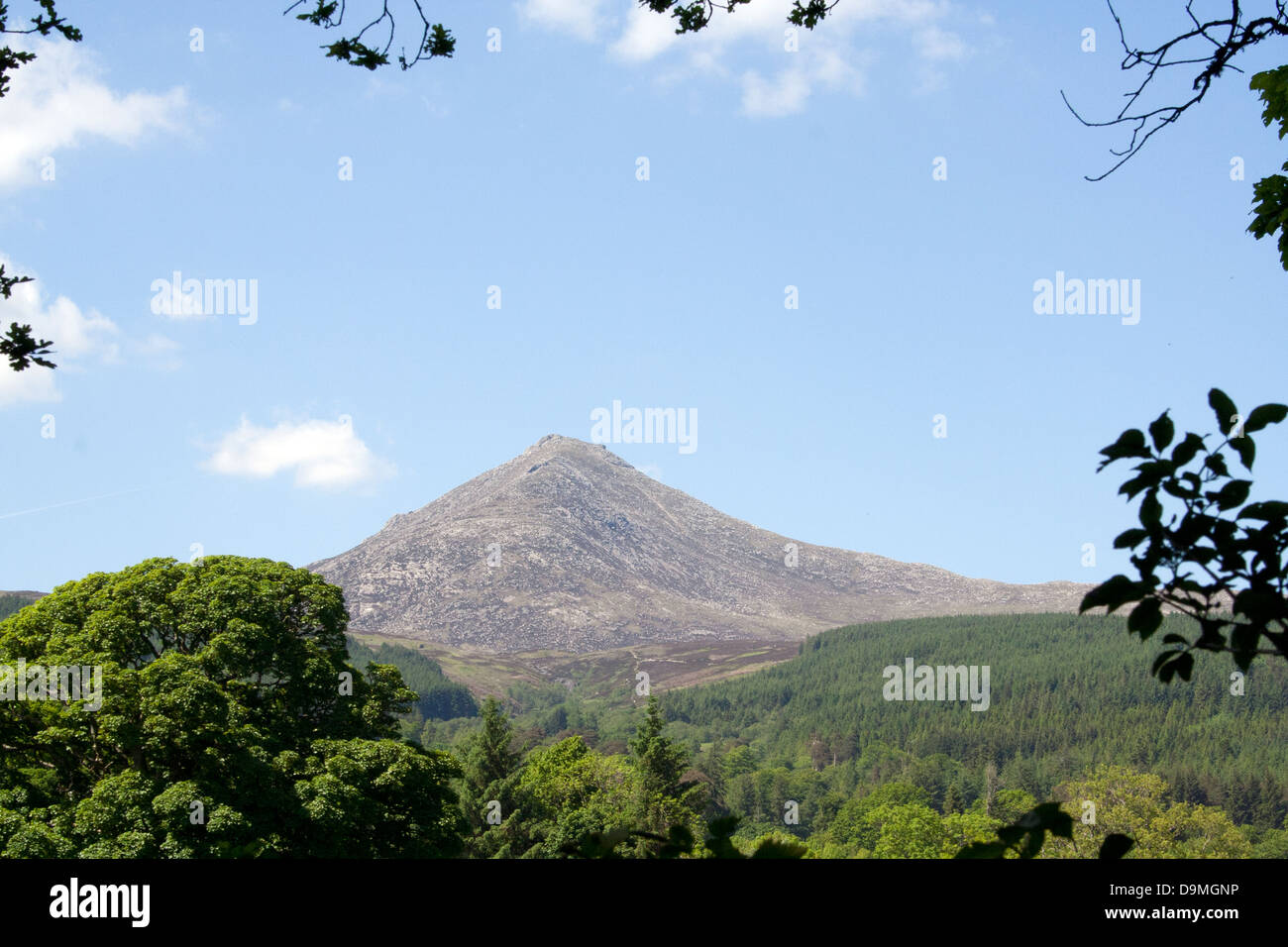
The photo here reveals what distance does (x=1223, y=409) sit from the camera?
2555mm

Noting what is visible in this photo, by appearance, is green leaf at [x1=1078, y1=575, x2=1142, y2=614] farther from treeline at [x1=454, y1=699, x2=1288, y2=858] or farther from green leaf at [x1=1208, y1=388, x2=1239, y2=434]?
treeline at [x1=454, y1=699, x2=1288, y2=858]

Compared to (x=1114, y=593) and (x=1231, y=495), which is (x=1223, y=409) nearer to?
(x=1231, y=495)

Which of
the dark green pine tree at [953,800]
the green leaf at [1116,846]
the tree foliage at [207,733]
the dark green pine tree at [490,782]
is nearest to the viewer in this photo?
the green leaf at [1116,846]

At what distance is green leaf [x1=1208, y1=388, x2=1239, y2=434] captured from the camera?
2539mm

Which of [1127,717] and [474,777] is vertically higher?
[474,777]

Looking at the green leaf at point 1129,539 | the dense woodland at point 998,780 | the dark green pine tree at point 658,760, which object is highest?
the green leaf at point 1129,539

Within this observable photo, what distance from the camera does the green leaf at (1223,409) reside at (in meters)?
2.54

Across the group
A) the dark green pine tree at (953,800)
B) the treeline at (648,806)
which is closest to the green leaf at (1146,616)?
the treeline at (648,806)

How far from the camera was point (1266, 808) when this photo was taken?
138 metres

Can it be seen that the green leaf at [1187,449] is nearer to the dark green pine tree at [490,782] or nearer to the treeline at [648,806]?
the treeline at [648,806]

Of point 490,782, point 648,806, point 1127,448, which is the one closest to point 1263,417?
point 1127,448

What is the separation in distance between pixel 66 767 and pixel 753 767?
517 feet
